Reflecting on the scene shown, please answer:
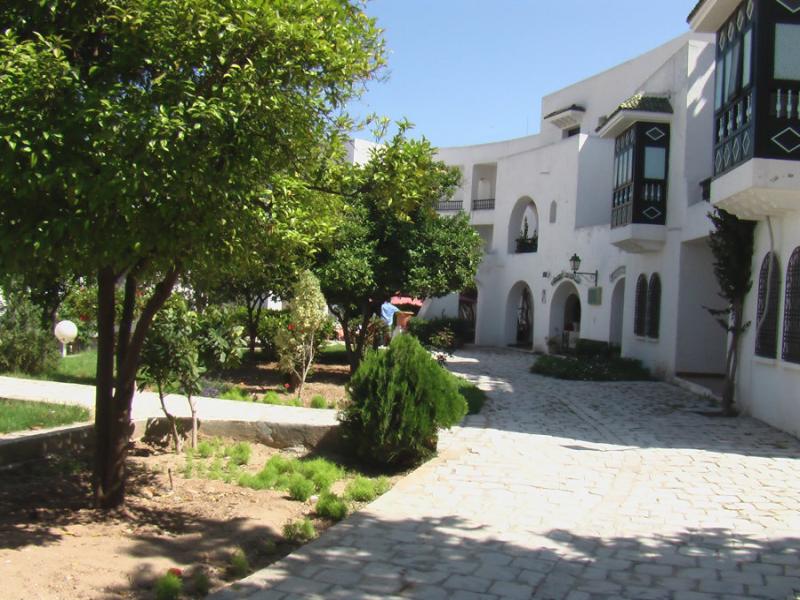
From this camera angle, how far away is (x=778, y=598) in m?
4.43

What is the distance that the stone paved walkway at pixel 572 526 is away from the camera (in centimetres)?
461

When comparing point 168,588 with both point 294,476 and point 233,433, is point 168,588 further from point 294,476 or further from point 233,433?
point 233,433

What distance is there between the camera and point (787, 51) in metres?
10.5

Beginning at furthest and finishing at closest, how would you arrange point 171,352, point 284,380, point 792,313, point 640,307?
point 640,307
point 284,380
point 792,313
point 171,352

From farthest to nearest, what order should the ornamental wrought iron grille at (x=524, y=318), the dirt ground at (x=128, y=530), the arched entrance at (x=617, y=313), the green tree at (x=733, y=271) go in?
the ornamental wrought iron grille at (x=524, y=318)
the arched entrance at (x=617, y=313)
the green tree at (x=733, y=271)
the dirt ground at (x=128, y=530)

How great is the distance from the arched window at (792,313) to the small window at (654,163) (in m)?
6.91

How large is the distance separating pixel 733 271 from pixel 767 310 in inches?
40.3

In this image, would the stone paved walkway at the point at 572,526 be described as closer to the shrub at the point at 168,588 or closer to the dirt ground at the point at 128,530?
the shrub at the point at 168,588

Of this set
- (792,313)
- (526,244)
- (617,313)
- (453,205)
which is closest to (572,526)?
(792,313)

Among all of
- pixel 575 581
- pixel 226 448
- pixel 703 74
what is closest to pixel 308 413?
pixel 226 448

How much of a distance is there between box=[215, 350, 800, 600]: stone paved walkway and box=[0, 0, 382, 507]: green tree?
88.7 inches

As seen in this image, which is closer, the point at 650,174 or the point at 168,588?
the point at 168,588

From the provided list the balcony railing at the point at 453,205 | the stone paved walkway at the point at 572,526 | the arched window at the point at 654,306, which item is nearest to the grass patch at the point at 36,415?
the stone paved walkway at the point at 572,526

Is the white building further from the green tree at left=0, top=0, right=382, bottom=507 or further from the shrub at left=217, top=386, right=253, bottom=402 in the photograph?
the shrub at left=217, top=386, right=253, bottom=402
